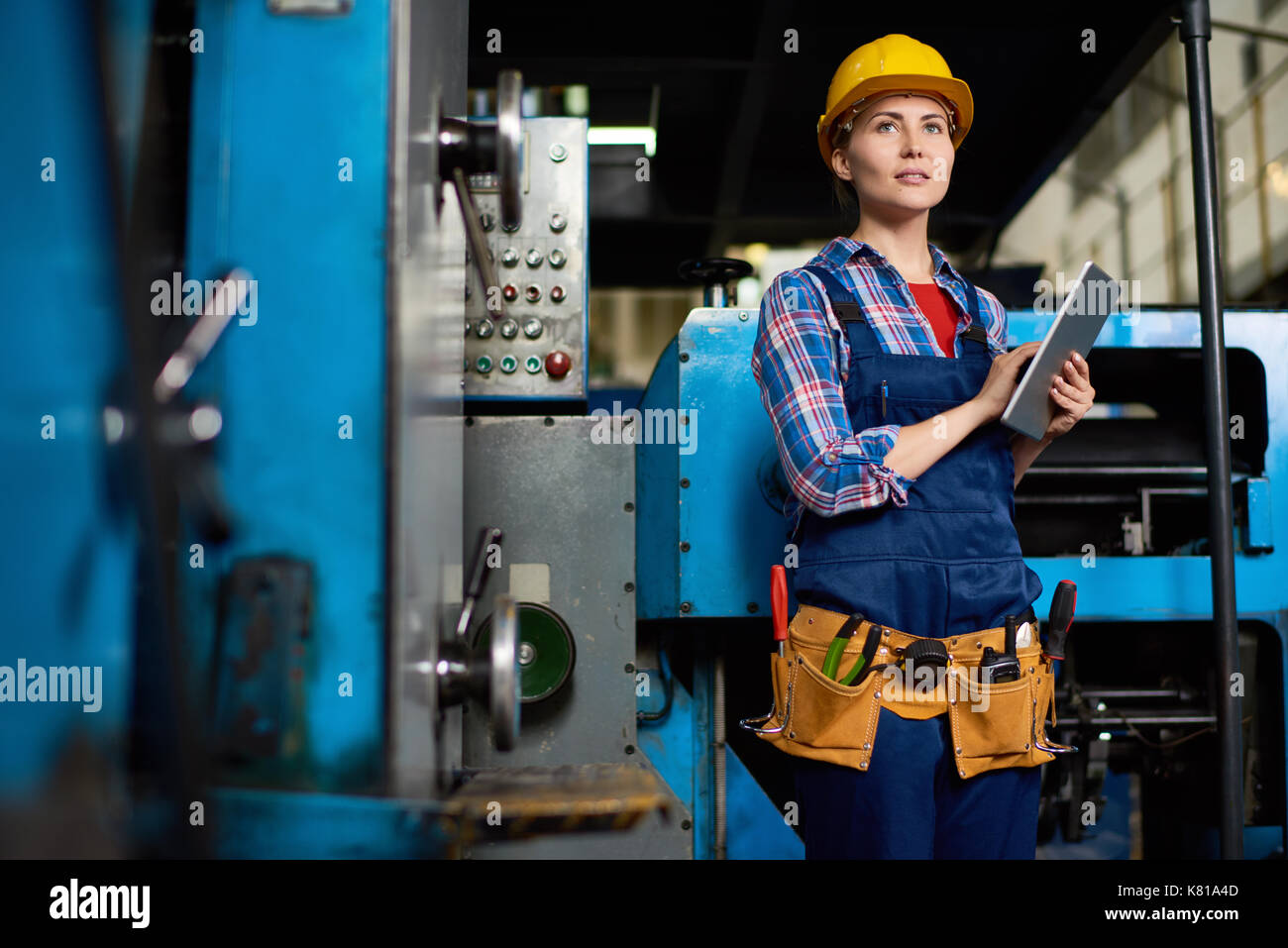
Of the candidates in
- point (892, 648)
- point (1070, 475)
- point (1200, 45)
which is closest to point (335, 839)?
point (892, 648)

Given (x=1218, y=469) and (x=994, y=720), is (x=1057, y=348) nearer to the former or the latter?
(x=994, y=720)

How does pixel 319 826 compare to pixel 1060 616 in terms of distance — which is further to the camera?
pixel 1060 616

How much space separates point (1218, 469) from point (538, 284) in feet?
4.11

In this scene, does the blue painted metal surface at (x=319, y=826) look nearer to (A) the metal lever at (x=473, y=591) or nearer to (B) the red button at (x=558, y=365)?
(A) the metal lever at (x=473, y=591)

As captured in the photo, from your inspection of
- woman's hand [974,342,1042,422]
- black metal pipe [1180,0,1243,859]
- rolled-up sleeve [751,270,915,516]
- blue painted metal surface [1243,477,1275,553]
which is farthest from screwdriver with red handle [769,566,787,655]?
blue painted metal surface [1243,477,1275,553]

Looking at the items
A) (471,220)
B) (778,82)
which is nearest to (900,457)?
(471,220)

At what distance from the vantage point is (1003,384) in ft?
3.77

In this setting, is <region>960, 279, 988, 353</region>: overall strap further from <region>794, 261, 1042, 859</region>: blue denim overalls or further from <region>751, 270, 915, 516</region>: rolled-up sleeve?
<region>751, 270, 915, 516</region>: rolled-up sleeve

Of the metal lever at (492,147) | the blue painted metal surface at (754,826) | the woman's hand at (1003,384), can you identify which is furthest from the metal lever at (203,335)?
the blue painted metal surface at (754,826)

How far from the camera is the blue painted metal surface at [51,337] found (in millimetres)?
509

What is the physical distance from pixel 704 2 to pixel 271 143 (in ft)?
8.14

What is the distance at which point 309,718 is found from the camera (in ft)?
1.95

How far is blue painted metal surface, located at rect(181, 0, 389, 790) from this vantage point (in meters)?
0.60

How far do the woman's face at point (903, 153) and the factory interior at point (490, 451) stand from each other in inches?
6.4
